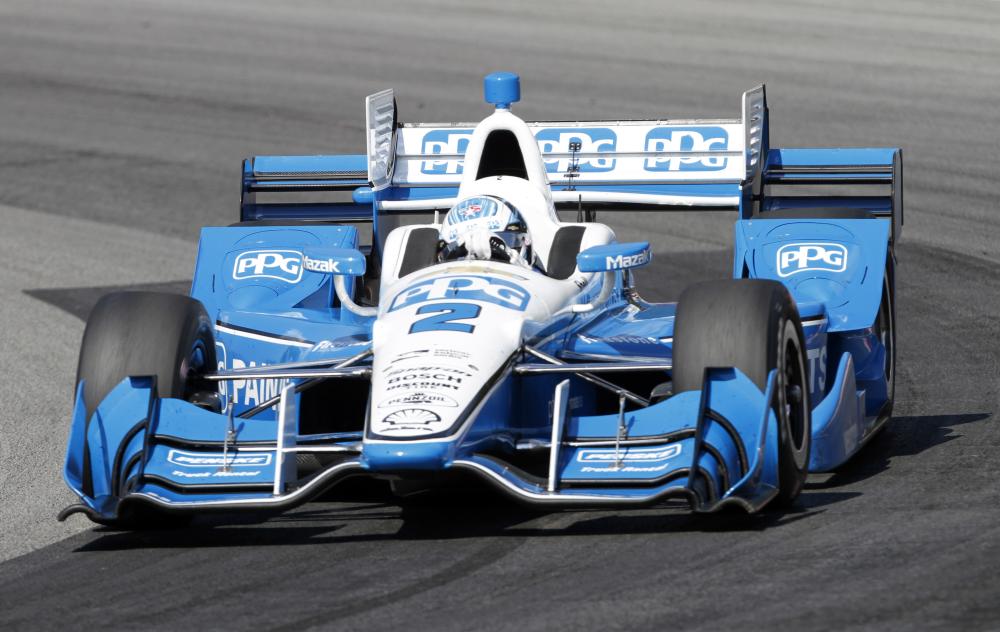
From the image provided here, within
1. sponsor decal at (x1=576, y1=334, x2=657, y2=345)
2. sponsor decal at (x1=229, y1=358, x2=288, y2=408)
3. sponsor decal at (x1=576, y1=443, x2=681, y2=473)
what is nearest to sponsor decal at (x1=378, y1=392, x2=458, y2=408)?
sponsor decal at (x1=576, y1=443, x2=681, y2=473)

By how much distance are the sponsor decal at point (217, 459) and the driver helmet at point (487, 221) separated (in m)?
1.83

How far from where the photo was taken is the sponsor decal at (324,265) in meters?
9.03

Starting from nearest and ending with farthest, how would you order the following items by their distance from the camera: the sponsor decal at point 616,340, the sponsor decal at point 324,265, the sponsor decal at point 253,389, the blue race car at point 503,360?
the blue race car at point 503,360, the sponsor decal at point 616,340, the sponsor decal at point 324,265, the sponsor decal at point 253,389

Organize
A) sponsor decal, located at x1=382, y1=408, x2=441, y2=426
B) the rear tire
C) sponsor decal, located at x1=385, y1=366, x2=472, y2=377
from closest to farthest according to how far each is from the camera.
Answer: sponsor decal, located at x1=382, y1=408, x2=441, y2=426, sponsor decal, located at x1=385, y1=366, x2=472, y2=377, the rear tire

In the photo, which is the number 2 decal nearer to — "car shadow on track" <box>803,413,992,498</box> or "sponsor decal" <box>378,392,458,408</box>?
"sponsor decal" <box>378,392,458,408</box>

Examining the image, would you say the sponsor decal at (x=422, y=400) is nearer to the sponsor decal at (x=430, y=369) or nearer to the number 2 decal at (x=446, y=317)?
the sponsor decal at (x=430, y=369)

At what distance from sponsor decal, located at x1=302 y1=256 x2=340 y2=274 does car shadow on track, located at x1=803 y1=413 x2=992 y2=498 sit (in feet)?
8.18

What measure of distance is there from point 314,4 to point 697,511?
2838cm

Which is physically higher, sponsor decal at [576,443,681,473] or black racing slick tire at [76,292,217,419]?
black racing slick tire at [76,292,217,419]

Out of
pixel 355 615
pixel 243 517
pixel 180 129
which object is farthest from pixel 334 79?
pixel 355 615

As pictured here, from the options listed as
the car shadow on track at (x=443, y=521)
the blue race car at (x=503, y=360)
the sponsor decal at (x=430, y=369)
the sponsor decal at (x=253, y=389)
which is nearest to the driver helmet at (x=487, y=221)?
the blue race car at (x=503, y=360)

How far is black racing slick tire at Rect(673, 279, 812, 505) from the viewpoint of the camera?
7707 mm

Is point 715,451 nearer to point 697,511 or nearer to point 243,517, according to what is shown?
point 697,511

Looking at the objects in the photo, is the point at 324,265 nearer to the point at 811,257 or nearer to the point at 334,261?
the point at 334,261
